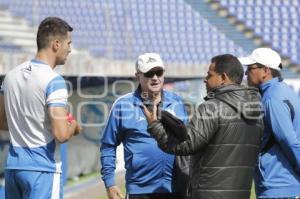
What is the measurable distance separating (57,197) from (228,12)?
679 inches

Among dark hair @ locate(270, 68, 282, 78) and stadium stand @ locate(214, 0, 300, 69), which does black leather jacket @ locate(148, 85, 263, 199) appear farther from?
stadium stand @ locate(214, 0, 300, 69)

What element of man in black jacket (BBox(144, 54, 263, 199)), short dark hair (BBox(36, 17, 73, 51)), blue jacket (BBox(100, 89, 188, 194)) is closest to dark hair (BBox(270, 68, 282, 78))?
man in black jacket (BBox(144, 54, 263, 199))

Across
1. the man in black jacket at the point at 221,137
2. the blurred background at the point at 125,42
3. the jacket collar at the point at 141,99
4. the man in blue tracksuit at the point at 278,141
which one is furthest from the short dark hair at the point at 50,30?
the blurred background at the point at 125,42

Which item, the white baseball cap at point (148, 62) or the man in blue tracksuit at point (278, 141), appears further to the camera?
the white baseball cap at point (148, 62)

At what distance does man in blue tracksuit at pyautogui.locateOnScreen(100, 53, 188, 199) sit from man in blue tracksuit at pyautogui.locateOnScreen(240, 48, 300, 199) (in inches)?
22.6

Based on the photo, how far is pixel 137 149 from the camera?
4.97 meters

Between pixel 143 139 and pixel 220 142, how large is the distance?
89 centimetres

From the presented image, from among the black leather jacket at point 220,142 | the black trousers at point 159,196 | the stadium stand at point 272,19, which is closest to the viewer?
the black leather jacket at point 220,142

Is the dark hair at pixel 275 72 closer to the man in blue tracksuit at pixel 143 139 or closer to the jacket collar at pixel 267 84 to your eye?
the jacket collar at pixel 267 84

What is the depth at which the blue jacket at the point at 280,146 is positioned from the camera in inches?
181

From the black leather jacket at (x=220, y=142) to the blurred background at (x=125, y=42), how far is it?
A: 6.88 metres

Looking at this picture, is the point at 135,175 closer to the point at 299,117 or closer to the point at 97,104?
the point at 299,117

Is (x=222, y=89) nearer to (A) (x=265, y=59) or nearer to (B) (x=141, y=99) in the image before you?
(A) (x=265, y=59)

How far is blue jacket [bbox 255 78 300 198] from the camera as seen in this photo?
4.60 meters
